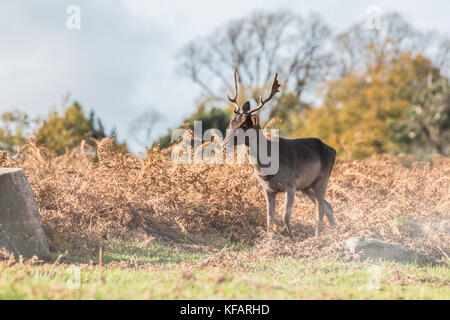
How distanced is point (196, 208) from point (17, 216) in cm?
437

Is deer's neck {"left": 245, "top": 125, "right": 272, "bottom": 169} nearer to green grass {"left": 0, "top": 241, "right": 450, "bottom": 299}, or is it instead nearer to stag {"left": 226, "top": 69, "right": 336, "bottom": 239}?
stag {"left": 226, "top": 69, "right": 336, "bottom": 239}

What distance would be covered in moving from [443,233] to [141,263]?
600 cm

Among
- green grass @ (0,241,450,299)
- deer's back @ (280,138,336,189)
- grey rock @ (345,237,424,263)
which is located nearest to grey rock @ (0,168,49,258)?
green grass @ (0,241,450,299)

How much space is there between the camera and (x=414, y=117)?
3538 centimetres

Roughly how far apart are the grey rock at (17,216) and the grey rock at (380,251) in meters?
5.21

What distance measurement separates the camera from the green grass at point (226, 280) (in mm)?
5344

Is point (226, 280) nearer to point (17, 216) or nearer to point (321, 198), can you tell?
point (17, 216)

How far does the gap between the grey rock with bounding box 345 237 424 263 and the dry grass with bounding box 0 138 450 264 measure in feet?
0.88

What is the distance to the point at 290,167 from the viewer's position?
9062mm

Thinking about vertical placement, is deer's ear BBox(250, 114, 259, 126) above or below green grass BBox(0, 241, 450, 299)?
above

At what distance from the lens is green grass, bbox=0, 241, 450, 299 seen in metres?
5.34

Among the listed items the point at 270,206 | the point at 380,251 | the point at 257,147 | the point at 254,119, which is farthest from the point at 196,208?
the point at 380,251
